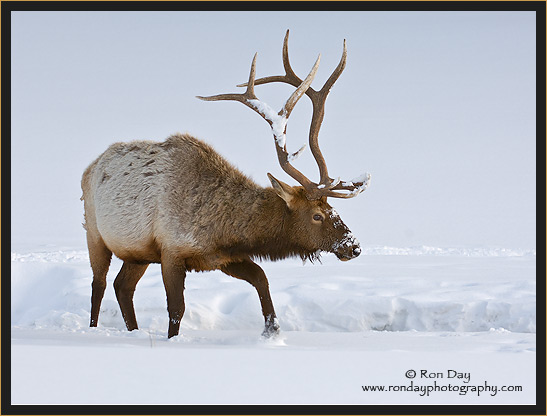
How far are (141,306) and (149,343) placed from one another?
3.21 m

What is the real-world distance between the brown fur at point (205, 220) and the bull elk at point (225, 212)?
11mm

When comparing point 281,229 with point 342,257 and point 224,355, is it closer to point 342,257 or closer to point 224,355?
point 342,257

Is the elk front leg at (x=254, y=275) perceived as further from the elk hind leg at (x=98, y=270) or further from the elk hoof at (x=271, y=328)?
the elk hind leg at (x=98, y=270)

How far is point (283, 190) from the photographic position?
7.75m

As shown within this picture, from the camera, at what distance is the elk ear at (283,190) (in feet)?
25.4

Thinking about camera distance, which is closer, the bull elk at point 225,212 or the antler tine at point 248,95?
the bull elk at point 225,212

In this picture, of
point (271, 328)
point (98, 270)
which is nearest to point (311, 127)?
point (271, 328)

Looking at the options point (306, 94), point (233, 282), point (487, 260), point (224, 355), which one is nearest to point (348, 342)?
point (224, 355)

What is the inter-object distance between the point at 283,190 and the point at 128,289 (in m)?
2.62

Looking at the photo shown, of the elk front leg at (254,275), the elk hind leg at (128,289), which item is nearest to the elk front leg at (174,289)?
the elk front leg at (254,275)

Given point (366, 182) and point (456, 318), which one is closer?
point (366, 182)

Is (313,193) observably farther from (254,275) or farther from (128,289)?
(128,289)

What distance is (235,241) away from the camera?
25.8ft

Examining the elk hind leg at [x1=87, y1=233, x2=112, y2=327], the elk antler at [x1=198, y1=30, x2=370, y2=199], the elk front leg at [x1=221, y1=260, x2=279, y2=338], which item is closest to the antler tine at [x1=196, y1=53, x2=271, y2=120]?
the elk antler at [x1=198, y1=30, x2=370, y2=199]
